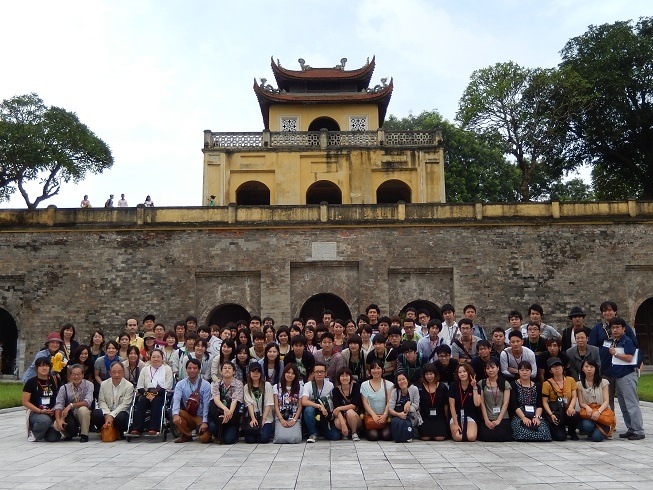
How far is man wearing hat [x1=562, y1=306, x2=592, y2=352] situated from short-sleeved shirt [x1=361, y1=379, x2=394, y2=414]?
2.75m

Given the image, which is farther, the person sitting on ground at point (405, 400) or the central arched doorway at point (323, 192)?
the central arched doorway at point (323, 192)

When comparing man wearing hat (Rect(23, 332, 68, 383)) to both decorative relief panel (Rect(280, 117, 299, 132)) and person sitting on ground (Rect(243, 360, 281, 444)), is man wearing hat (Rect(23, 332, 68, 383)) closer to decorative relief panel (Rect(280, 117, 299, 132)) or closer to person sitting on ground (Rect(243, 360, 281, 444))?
person sitting on ground (Rect(243, 360, 281, 444))

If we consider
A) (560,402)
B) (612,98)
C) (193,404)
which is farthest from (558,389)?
(612,98)

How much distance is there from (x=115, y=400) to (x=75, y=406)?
0.51 m

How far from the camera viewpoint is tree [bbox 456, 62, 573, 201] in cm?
2647

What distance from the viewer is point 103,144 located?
31266mm

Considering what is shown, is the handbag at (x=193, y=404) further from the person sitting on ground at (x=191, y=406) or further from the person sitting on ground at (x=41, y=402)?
the person sitting on ground at (x=41, y=402)

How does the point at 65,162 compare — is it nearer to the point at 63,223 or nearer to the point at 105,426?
the point at 63,223

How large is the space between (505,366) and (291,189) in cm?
1736

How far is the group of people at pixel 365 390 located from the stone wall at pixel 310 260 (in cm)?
1059

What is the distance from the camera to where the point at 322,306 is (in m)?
19.4

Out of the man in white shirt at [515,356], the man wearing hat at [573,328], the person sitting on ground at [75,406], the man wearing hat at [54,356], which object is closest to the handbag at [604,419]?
the man in white shirt at [515,356]

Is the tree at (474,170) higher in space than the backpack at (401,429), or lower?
higher

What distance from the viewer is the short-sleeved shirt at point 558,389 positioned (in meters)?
7.56
